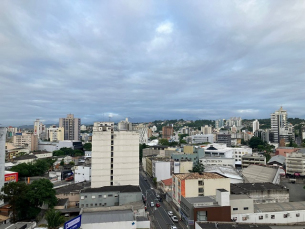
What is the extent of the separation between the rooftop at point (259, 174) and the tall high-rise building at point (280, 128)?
8030 centimetres

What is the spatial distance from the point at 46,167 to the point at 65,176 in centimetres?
708

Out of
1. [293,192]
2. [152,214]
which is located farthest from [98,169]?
[293,192]

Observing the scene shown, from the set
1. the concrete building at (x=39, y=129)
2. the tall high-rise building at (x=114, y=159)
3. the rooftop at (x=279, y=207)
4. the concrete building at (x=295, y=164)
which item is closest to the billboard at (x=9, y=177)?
the tall high-rise building at (x=114, y=159)

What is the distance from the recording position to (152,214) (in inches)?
1415

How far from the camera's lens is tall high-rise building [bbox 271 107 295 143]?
12576cm

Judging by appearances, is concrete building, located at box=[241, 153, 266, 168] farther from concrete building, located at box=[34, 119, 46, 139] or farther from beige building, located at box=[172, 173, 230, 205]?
concrete building, located at box=[34, 119, 46, 139]

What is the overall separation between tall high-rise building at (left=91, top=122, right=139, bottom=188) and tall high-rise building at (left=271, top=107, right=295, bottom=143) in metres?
109

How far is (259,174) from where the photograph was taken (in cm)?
5334

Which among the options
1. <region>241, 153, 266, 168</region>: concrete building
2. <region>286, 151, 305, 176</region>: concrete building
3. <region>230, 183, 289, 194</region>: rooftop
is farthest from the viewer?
<region>241, 153, 266, 168</region>: concrete building

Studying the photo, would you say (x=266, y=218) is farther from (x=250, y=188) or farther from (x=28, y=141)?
(x=28, y=141)

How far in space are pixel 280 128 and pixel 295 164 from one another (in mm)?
69927

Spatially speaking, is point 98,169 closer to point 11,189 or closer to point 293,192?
point 11,189

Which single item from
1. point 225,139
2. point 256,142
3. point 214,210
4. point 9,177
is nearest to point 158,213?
point 214,210

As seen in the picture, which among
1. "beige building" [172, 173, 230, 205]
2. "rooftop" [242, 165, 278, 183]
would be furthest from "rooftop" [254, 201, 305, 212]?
"rooftop" [242, 165, 278, 183]
